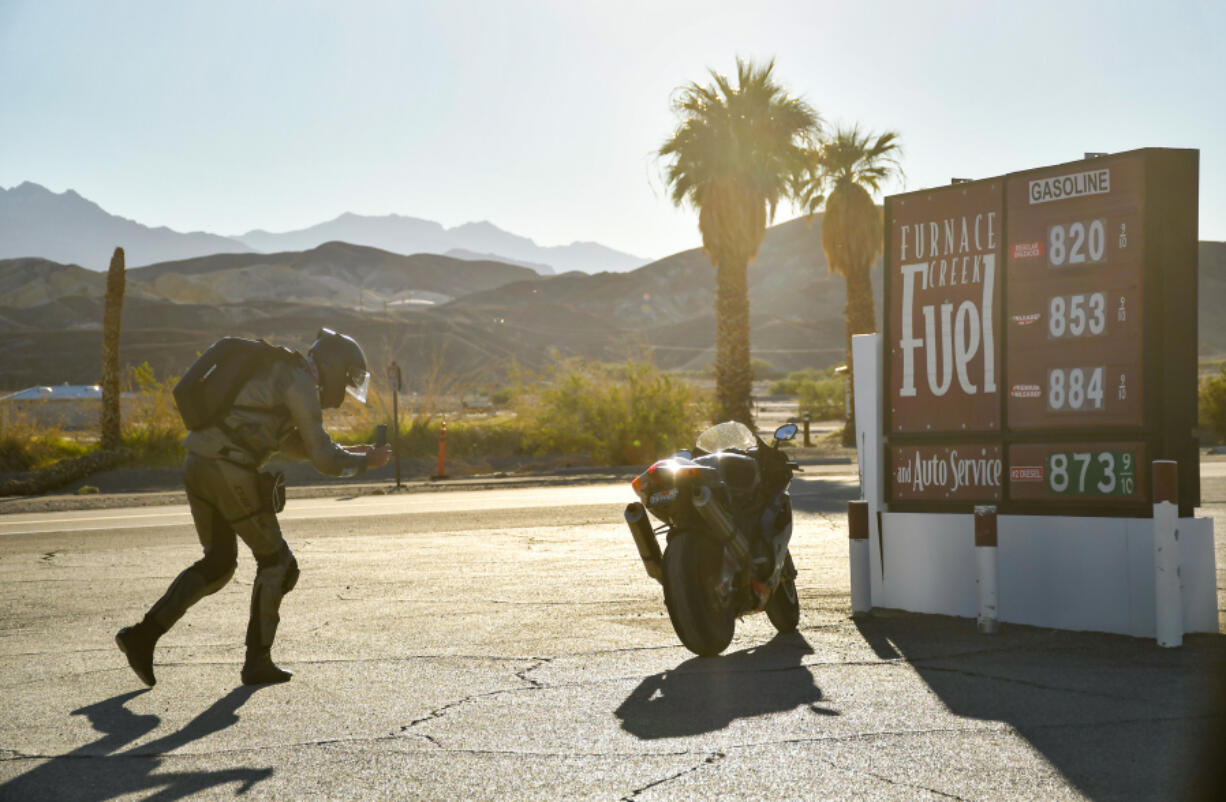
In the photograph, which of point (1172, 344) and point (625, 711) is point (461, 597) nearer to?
point (625, 711)

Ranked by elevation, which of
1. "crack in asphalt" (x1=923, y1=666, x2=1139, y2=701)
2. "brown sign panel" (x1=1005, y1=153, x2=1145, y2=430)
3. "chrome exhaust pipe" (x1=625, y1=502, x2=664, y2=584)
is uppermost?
"brown sign panel" (x1=1005, y1=153, x2=1145, y2=430)

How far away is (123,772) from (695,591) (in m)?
3.17

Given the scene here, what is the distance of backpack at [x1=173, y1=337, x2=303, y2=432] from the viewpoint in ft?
20.8

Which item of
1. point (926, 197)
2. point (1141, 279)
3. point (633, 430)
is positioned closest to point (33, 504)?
point (633, 430)

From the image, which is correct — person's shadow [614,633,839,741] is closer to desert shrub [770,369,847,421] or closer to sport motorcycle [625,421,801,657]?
sport motorcycle [625,421,801,657]

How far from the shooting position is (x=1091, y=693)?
5.93 meters

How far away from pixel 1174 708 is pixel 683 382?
2395 cm

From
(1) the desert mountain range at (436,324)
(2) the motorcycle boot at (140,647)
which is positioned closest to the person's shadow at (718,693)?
(2) the motorcycle boot at (140,647)

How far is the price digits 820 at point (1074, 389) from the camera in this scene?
767cm

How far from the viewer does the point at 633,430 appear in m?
27.4

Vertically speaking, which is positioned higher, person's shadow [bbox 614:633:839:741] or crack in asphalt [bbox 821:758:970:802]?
crack in asphalt [bbox 821:758:970:802]

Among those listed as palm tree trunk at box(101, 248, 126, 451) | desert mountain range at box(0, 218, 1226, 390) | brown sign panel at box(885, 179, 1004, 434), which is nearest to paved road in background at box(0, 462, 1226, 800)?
brown sign panel at box(885, 179, 1004, 434)

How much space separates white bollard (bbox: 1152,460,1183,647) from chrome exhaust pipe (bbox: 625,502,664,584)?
9.62ft

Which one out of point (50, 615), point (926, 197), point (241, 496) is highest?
point (926, 197)
